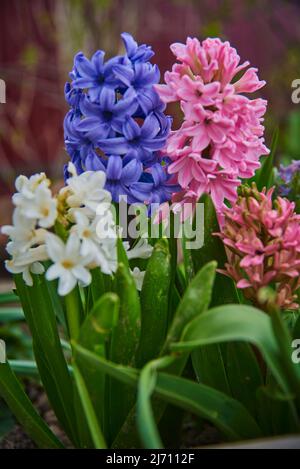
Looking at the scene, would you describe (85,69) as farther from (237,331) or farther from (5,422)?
(5,422)

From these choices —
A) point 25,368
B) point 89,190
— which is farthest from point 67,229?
point 25,368

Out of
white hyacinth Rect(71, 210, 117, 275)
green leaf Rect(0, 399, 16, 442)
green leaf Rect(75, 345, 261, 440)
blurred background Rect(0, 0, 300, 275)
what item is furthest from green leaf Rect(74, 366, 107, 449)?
blurred background Rect(0, 0, 300, 275)

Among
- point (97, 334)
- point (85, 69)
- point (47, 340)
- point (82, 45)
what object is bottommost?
point (82, 45)

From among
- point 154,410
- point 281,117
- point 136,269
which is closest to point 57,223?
point 136,269

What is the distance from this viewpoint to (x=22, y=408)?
1.04 metres

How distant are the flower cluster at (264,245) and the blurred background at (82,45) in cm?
318

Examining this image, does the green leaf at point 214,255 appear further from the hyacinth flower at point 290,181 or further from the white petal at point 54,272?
the hyacinth flower at point 290,181

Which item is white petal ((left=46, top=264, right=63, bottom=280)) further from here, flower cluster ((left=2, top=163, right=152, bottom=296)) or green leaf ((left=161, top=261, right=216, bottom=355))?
green leaf ((left=161, top=261, right=216, bottom=355))

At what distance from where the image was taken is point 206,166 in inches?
37.7

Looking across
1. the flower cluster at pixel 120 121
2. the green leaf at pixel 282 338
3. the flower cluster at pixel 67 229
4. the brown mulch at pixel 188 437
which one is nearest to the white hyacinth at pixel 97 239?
the flower cluster at pixel 67 229

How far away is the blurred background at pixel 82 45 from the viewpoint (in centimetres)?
416

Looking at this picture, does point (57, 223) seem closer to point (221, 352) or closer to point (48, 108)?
point (221, 352)

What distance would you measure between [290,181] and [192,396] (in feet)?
1.98

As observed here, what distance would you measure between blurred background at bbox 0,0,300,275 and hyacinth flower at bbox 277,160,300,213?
9.01ft
